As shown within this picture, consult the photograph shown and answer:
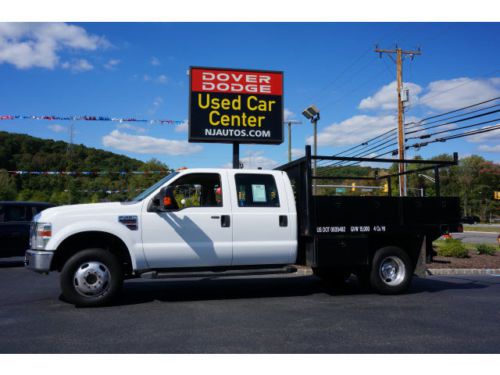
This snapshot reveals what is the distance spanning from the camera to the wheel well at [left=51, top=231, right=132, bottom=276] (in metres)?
6.54

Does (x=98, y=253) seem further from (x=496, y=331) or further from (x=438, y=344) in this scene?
(x=496, y=331)

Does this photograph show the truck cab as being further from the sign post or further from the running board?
the sign post

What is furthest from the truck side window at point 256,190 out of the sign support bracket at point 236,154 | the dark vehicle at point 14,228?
the dark vehicle at point 14,228

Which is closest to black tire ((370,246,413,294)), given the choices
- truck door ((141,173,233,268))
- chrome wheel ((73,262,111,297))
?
truck door ((141,173,233,268))

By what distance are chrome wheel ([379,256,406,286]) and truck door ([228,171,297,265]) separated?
1.73 m

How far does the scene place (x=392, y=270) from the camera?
7773mm

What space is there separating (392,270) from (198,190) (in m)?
3.73

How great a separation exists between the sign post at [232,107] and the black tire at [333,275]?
4.93m

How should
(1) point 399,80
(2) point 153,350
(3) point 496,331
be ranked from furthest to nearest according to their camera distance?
(1) point 399,80 → (3) point 496,331 → (2) point 153,350

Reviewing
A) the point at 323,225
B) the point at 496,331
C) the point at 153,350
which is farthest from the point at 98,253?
the point at 496,331

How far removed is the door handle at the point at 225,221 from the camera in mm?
6891

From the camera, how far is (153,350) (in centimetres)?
435

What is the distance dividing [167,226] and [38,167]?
42226mm

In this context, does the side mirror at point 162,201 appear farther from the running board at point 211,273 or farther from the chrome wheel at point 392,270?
the chrome wheel at point 392,270
